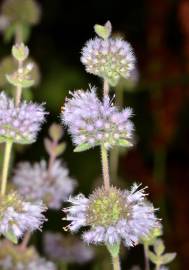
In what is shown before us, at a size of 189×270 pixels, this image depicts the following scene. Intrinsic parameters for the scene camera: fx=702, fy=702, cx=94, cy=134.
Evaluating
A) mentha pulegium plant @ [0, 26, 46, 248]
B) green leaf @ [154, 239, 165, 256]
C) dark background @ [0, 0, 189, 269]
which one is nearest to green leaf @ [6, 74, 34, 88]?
mentha pulegium plant @ [0, 26, 46, 248]

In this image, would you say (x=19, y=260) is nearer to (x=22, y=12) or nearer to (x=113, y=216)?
(x=113, y=216)

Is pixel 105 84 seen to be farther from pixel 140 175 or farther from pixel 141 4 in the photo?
pixel 141 4

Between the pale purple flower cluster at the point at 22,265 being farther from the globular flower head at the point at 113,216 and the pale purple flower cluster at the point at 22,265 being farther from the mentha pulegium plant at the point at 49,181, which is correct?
the globular flower head at the point at 113,216

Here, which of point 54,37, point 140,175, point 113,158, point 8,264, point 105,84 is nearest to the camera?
point 105,84

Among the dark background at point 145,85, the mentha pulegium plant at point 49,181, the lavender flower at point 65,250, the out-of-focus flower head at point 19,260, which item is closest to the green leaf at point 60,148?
the mentha pulegium plant at point 49,181

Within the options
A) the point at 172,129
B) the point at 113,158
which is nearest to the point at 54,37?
the point at 172,129

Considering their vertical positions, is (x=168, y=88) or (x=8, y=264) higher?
(x=168, y=88)

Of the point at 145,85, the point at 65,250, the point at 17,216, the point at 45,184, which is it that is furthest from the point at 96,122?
the point at 145,85
